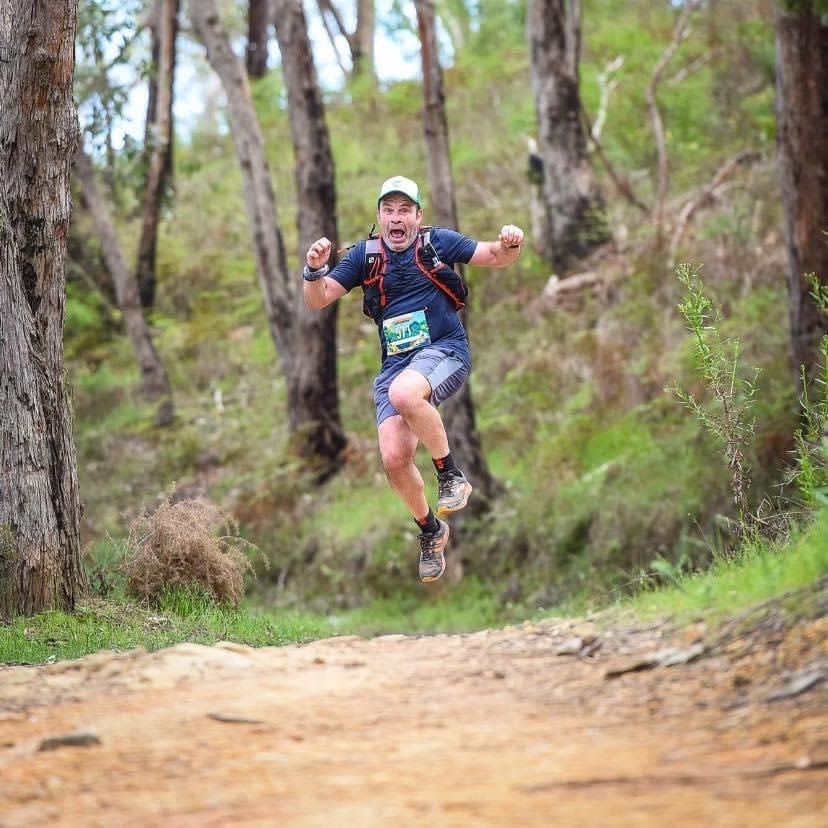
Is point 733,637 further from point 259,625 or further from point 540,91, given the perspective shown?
point 540,91

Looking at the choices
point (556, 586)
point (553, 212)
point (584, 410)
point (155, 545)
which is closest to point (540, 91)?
point (553, 212)

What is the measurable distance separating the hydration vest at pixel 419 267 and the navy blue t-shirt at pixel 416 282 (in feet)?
0.10

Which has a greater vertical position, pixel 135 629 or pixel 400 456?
pixel 400 456

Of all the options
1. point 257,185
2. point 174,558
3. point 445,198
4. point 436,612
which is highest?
point 257,185

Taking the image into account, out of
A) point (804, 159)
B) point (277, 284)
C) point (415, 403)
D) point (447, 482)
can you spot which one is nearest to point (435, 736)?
point (415, 403)

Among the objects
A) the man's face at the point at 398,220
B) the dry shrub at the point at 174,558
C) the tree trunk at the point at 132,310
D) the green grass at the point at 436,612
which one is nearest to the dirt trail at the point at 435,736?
the man's face at the point at 398,220

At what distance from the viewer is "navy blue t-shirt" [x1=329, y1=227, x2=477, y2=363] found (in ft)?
28.6

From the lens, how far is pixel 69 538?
9.30 meters

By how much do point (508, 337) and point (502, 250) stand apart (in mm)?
12451

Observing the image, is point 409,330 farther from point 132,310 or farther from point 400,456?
point 132,310

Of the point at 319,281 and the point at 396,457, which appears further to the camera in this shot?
the point at 396,457

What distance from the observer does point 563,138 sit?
840 inches

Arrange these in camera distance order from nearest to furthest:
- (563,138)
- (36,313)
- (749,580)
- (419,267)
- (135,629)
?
(749,580) < (419,267) < (135,629) < (36,313) < (563,138)

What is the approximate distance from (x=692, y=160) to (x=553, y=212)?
3337 millimetres
